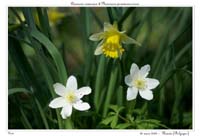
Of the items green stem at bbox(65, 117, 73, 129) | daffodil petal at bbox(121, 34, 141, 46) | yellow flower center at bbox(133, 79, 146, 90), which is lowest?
green stem at bbox(65, 117, 73, 129)

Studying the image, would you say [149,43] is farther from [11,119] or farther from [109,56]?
[11,119]

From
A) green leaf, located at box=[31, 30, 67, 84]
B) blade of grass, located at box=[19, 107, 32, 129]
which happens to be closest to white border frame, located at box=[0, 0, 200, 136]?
blade of grass, located at box=[19, 107, 32, 129]

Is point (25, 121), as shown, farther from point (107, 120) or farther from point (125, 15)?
point (125, 15)

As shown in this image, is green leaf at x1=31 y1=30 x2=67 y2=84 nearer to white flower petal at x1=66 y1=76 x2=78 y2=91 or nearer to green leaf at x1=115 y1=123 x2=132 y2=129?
white flower petal at x1=66 y1=76 x2=78 y2=91

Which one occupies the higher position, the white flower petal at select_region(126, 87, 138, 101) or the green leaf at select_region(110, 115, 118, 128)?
the white flower petal at select_region(126, 87, 138, 101)

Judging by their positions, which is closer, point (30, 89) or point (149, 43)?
point (30, 89)

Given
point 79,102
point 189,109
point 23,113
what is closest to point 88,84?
point 79,102
